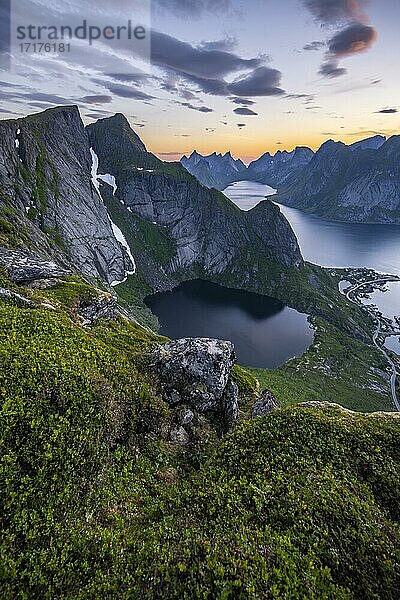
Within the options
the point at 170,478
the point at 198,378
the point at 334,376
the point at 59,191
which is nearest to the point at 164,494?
the point at 170,478

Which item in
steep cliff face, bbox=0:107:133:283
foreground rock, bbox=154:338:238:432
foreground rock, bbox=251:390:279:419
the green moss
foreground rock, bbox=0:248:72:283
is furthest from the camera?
steep cliff face, bbox=0:107:133:283

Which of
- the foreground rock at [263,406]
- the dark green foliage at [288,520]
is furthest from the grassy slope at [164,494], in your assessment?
the foreground rock at [263,406]

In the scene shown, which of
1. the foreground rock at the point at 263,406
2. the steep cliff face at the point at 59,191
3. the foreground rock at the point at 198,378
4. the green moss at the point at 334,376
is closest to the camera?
the foreground rock at the point at 198,378

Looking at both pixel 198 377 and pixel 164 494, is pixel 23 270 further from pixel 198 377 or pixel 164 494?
pixel 164 494

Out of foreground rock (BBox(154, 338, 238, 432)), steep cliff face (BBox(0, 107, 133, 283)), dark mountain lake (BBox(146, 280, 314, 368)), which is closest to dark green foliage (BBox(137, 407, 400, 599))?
foreground rock (BBox(154, 338, 238, 432))

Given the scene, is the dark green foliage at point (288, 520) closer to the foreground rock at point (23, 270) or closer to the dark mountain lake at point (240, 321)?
the foreground rock at point (23, 270)

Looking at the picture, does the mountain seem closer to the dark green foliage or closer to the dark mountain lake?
the dark green foliage
